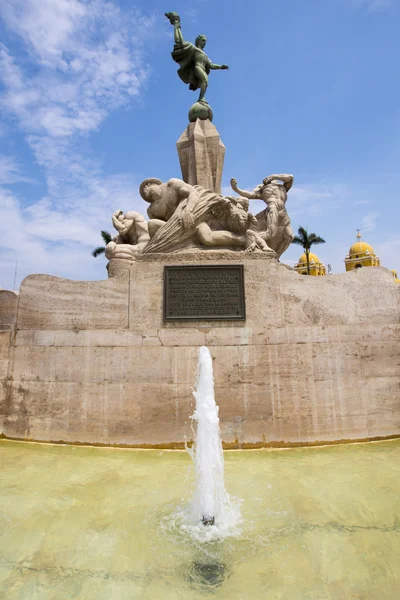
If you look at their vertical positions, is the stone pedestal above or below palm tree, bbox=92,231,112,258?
below

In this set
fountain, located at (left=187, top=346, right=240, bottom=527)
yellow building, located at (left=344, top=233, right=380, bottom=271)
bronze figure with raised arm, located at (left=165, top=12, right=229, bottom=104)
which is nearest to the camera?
fountain, located at (left=187, top=346, right=240, bottom=527)

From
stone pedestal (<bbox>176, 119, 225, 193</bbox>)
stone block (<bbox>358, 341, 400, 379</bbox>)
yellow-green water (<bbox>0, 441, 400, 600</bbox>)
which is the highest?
stone pedestal (<bbox>176, 119, 225, 193</bbox>)

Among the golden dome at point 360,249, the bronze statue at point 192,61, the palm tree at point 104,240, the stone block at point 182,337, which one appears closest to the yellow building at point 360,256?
the golden dome at point 360,249

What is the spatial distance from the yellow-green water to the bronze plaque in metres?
2.08

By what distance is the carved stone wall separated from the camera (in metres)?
5.07

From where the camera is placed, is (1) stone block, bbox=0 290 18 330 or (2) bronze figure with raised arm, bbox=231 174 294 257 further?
(2) bronze figure with raised arm, bbox=231 174 294 257

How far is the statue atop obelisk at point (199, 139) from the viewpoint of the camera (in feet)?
26.8

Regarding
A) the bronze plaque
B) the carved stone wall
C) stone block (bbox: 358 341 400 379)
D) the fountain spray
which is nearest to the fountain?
the fountain spray

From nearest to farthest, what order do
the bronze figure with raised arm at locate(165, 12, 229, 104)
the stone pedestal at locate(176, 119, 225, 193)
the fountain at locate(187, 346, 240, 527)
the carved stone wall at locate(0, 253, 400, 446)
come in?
the fountain at locate(187, 346, 240, 527)
the carved stone wall at locate(0, 253, 400, 446)
the stone pedestal at locate(176, 119, 225, 193)
the bronze figure with raised arm at locate(165, 12, 229, 104)

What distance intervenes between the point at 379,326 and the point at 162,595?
4635 mm

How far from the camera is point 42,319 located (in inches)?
220

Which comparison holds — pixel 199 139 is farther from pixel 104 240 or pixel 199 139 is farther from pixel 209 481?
pixel 104 240

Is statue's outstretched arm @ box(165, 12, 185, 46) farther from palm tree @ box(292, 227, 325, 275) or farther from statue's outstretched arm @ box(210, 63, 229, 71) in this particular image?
palm tree @ box(292, 227, 325, 275)

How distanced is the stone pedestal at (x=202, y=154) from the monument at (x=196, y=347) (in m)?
2.45
